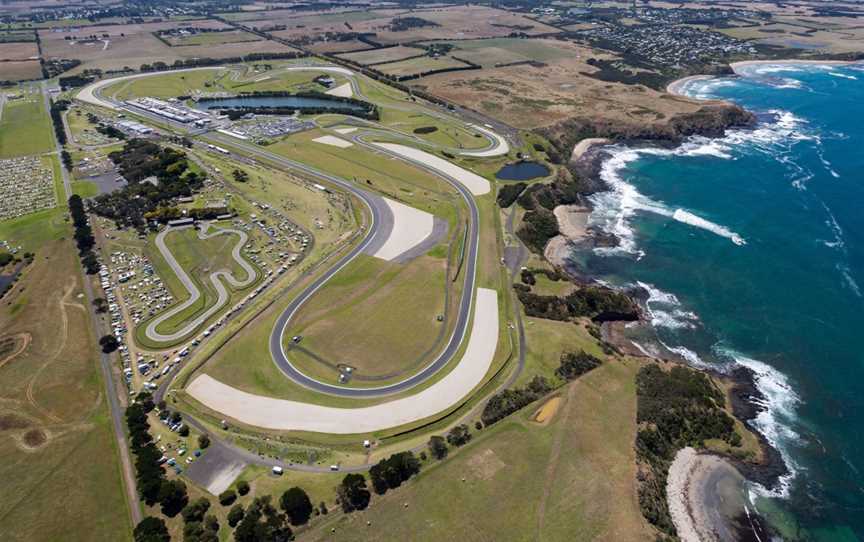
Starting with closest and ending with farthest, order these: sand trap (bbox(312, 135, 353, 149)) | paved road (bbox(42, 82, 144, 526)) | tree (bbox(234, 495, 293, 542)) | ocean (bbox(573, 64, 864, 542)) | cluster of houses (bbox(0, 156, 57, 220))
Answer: tree (bbox(234, 495, 293, 542))
paved road (bbox(42, 82, 144, 526))
ocean (bbox(573, 64, 864, 542))
cluster of houses (bbox(0, 156, 57, 220))
sand trap (bbox(312, 135, 353, 149))

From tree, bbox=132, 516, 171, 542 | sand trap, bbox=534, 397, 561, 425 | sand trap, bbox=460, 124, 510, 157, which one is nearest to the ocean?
sand trap, bbox=534, 397, 561, 425

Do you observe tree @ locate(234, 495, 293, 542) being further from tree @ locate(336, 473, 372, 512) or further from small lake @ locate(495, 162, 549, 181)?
small lake @ locate(495, 162, 549, 181)

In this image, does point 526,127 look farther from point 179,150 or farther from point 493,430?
point 493,430

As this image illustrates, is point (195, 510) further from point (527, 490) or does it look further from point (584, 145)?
point (584, 145)

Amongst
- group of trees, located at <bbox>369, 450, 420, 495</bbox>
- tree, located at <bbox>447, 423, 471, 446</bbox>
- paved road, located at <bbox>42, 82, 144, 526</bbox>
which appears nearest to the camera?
paved road, located at <bbox>42, 82, 144, 526</bbox>

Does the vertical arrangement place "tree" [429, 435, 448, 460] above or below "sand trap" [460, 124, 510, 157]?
below

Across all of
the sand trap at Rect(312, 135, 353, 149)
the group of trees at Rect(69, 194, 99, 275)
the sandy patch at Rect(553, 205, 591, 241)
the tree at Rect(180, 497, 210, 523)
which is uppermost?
the sand trap at Rect(312, 135, 353, 149)

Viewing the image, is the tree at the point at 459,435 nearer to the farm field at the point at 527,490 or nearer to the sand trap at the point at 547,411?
the farm field at the point at 527,490
